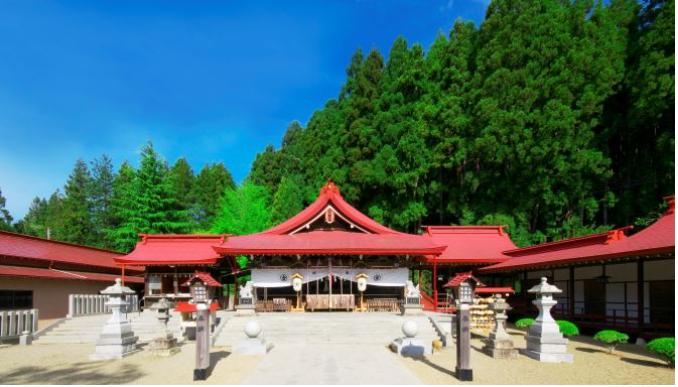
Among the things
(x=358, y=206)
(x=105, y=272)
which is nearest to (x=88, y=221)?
(x=105, y=272)

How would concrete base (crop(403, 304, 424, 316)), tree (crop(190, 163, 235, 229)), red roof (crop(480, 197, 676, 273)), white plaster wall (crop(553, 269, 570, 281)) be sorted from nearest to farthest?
red roof (crop(480, 197, 676, 273)) < concrete base (crop(403, 304, 424, 316)) < white plaster wall (crop(553, 269, 570, 281)) < tree (crop(190, 163, 235, 229))

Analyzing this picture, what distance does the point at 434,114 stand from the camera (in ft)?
98.8

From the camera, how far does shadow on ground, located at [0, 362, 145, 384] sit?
9.38 meters

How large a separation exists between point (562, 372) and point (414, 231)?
83.2ft

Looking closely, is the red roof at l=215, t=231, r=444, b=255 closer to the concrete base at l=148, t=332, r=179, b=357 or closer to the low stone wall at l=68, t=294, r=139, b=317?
the low stone wall at l=68, t=294, r=139, b=317

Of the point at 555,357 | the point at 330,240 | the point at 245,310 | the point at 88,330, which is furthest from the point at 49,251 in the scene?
the point at 555,357

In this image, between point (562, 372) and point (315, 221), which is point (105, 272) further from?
point (562, 372)

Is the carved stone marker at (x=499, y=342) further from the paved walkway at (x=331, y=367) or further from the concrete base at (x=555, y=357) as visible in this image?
the paved walkway at (x=331, y=367)

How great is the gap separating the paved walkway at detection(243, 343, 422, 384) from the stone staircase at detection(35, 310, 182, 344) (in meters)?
5.74

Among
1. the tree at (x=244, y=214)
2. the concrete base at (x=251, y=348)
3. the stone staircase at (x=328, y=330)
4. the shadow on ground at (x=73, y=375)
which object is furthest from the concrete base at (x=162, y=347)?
the tree at (x=244, y=214)

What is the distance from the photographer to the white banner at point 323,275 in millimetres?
20656

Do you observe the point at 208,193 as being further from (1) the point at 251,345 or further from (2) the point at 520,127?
(1) the point at 251,345

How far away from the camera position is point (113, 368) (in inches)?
422

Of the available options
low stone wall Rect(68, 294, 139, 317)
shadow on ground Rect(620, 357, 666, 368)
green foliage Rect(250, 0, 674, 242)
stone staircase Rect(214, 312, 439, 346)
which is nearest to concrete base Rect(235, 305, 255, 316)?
stone staircase Rect(214, 312, 439, 346)
